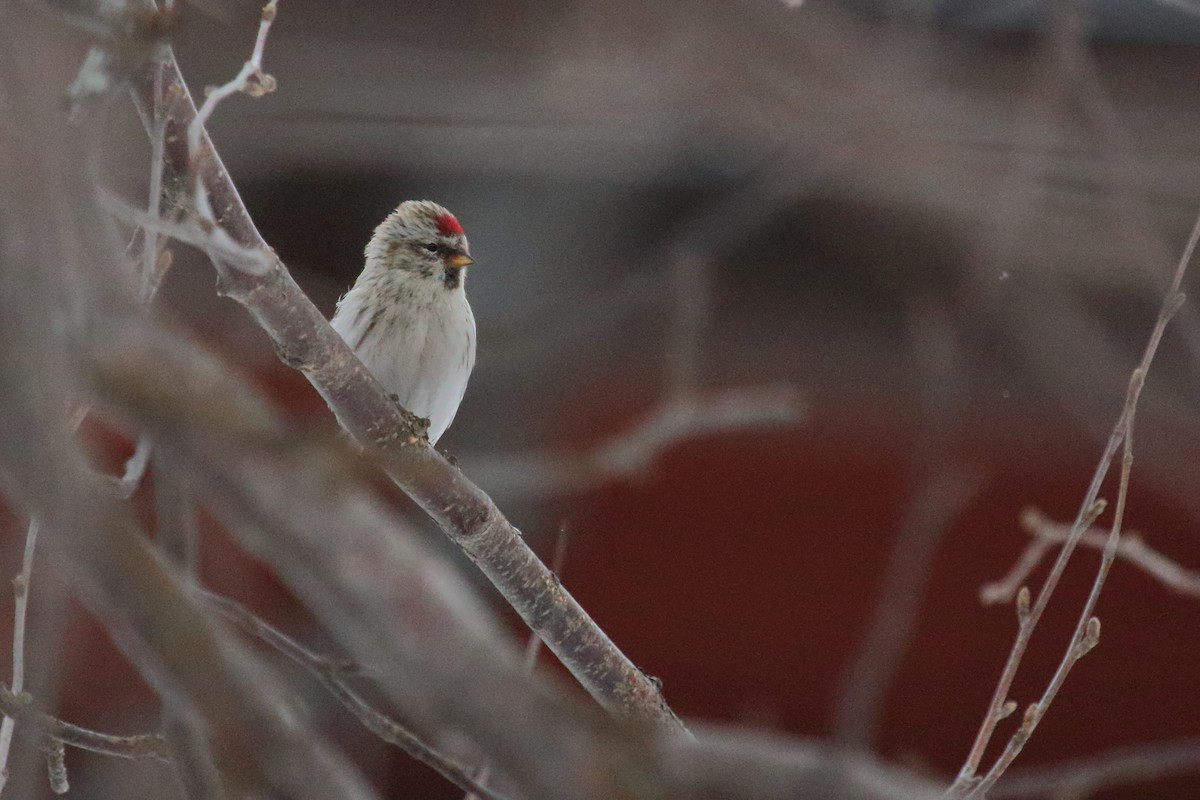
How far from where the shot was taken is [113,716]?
4.53 meters

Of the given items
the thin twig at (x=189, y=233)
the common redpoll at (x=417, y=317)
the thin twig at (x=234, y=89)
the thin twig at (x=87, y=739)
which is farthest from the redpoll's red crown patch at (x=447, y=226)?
the thin twig at (x=189, y=233)

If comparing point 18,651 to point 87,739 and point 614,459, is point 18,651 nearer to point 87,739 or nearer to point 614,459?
point 87,739

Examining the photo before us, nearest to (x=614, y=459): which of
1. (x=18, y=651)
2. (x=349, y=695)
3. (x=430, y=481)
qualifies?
(x=349, y=695)

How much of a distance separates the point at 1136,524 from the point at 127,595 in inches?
175

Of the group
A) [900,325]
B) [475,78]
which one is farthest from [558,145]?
[900,325]

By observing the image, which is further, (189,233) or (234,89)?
(234,89)

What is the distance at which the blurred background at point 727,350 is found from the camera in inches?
168

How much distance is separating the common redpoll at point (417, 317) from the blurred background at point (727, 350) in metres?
0.68

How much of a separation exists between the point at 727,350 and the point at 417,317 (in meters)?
2.33

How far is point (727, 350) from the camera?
528 cm

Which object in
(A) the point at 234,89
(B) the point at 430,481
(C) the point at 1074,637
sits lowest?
(C) the point at 1074,637

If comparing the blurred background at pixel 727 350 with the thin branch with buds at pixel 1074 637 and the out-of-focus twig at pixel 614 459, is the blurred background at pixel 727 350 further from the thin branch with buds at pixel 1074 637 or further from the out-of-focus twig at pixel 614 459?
the out-of-focus twig at pixel 614 459

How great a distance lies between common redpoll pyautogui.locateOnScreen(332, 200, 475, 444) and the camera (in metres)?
3.10

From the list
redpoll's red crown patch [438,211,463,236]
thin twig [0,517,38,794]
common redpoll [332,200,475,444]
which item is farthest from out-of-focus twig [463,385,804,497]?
redpoll's red crown patch [438,211,463,236]
